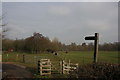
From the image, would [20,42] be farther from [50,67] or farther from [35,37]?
[50,67]

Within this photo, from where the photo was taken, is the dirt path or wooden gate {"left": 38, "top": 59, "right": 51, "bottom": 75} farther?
wooden gate {"left": 38, "top": 59, "right": 51, "bottom": 75}

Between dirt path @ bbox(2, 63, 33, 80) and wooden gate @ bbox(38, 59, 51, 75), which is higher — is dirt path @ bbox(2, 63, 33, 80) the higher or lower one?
the lower one

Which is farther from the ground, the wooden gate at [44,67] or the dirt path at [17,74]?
the wooden gate at [44,67]

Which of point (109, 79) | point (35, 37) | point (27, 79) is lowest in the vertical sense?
→ point (27, 79)

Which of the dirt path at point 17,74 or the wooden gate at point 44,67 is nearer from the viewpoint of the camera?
the dirt path at point 17,74

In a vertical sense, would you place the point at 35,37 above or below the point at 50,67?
above

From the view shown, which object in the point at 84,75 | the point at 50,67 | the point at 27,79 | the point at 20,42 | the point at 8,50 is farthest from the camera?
the point at 20,42

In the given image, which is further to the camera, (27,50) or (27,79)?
(27,50)

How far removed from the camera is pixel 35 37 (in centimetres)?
5684

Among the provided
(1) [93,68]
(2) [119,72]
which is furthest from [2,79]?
(2) [119,72]

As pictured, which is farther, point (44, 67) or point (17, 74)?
point (44, 67)

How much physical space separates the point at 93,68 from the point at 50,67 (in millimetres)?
11314

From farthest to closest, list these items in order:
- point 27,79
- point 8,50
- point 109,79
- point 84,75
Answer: point 8,50 → point 27,79 → point 84,75 → point 109,79

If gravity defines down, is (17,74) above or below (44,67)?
below
